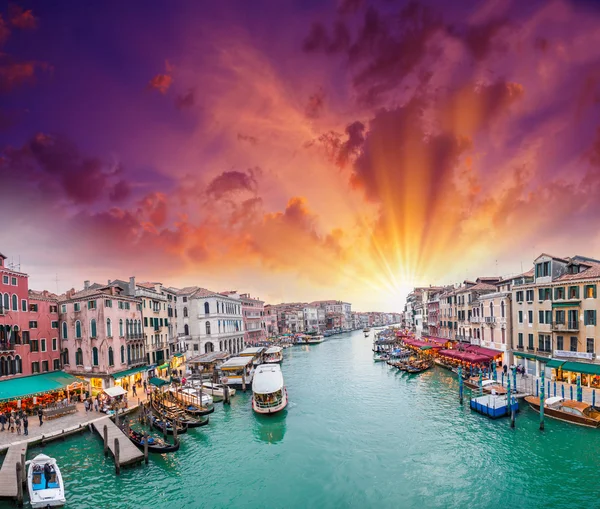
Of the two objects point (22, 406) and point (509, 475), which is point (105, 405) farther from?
point (509, 475)

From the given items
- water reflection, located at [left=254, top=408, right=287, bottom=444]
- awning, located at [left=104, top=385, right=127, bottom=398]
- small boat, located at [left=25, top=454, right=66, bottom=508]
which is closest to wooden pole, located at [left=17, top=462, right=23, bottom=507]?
small boat, located at [left=25, top=454, right=66, bottom=508]

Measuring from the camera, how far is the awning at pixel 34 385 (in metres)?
29.7

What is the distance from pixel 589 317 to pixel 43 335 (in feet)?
168

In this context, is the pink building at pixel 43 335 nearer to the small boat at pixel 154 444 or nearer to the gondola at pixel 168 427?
the gondola at pixel 168 427

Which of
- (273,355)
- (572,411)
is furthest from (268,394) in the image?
(273,355)

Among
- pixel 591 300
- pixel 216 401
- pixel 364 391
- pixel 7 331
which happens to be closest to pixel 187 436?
pixel 216 401

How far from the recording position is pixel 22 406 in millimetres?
31094

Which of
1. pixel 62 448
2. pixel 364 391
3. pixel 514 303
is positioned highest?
pixel 514 303

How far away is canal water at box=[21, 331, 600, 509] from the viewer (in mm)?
19828

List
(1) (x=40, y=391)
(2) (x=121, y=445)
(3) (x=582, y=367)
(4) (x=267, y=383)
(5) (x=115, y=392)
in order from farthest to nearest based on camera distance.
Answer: (4) (x=267, y=383), (3) (x=582, y=367), (5) (x=115, y=392), (1) (x=40, y=391), (2) (x=121, y=445)

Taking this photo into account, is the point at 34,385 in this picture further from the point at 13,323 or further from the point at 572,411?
the point at 572,411

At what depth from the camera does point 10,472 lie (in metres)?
21.1

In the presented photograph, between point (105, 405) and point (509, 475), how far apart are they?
3068 cm

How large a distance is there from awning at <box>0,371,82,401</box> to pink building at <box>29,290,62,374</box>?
4.43 feet
